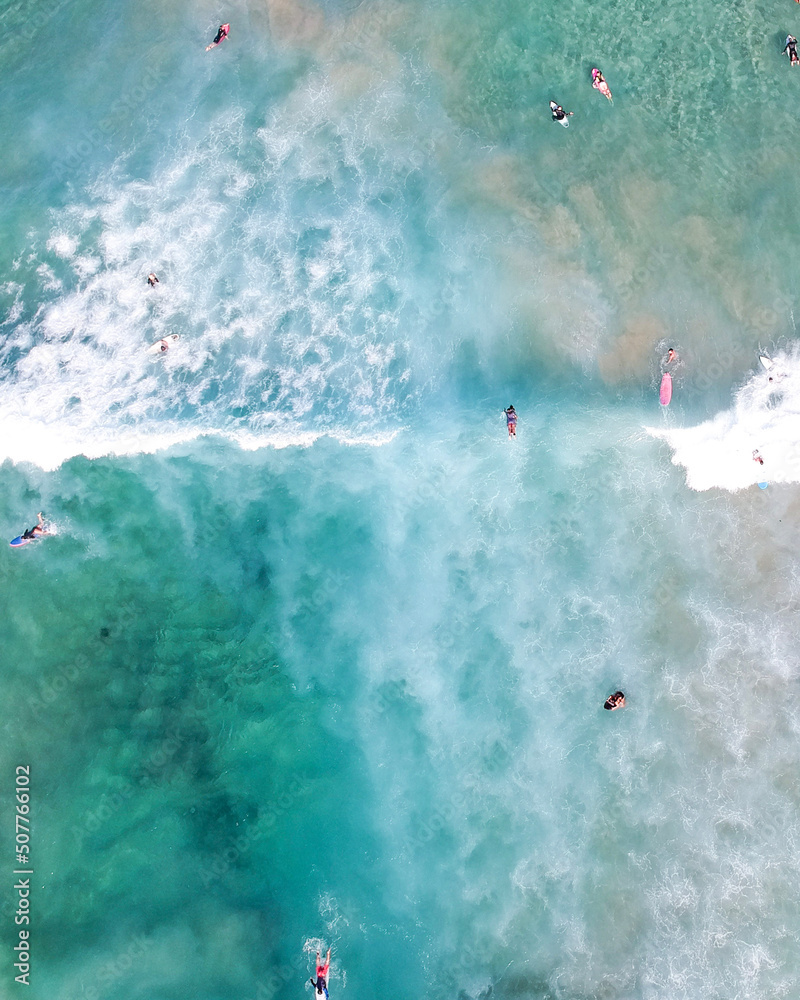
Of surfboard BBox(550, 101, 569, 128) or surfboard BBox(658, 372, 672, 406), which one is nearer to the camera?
surfboard BBox(658, 372, 672, 406)

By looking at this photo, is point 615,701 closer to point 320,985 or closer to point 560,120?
point 320,985

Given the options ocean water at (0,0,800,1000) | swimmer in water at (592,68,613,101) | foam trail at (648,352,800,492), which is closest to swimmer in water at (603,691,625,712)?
ocean water at (0,0,800,1000)

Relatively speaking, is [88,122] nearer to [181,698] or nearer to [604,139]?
[604,139]

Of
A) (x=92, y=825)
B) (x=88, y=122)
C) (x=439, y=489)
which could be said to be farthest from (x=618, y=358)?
(x=92, y=825)

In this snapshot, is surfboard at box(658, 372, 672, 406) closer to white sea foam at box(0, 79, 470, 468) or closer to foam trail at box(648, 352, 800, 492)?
foam trail at box(648, 352, 800, 492)

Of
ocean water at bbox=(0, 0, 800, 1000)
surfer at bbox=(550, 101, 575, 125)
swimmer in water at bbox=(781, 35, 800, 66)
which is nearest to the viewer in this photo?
ocean water at bbox=(0, 0, 800, 1000)

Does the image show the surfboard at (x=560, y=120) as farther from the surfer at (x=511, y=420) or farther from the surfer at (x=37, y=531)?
the surfer at (x=37, y=531)

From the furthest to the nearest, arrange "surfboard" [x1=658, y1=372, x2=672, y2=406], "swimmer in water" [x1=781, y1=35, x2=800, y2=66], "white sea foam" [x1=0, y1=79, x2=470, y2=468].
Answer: "swimmer in water" [x1=781, y1=35, x2=800, y2=66] < "white sea foam" [x1=0, y1=79, x2=470, y2=468] < "surfboard" [x1=658, y1=372, x2=672, y2=406]
